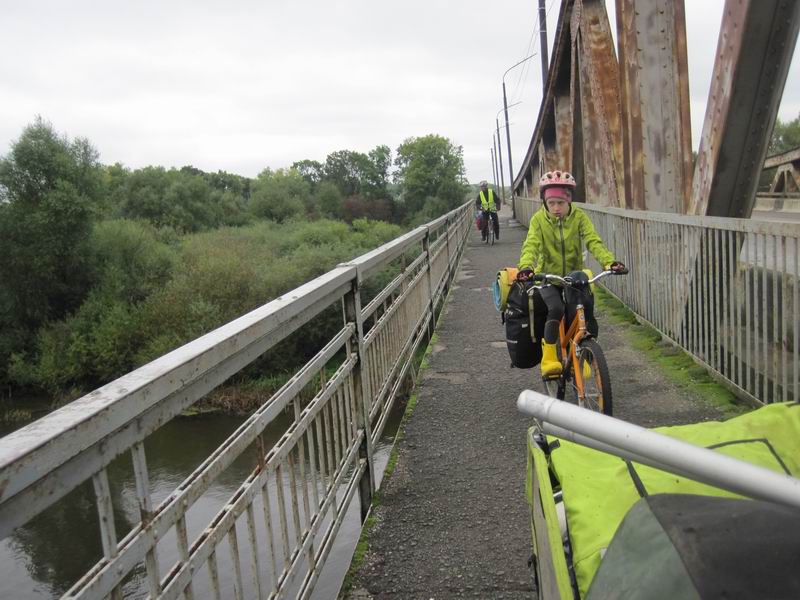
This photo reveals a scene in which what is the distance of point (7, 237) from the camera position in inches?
1277

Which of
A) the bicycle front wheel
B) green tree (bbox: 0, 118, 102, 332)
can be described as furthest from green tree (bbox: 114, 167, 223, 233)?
the bicycle front wheel

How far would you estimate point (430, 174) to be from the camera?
100 meters

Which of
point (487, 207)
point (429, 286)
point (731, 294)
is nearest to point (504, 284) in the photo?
point (731, 294)

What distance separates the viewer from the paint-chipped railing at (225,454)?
1172 millimetres

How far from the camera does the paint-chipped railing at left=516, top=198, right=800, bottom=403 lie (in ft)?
13.3

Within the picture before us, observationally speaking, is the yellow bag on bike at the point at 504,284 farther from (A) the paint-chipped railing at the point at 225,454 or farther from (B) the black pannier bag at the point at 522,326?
(A) the paint-chipped railing at the point at 225,454

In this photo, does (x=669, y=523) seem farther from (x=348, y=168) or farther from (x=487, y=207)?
(x=348, y=168)

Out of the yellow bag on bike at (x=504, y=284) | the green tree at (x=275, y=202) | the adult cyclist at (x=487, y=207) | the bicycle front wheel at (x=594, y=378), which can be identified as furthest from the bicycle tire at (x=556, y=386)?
the green tree at (x=275, y=202)

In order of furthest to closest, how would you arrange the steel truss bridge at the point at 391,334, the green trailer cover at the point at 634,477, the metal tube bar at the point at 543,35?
the metal tube bar at the point at 543,35 → the green trailer cover at the point at 634,477 → the steel truss bridge at the point at 391,334

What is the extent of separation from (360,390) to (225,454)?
185 centimetres

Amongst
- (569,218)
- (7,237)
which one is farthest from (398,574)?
(7,237)

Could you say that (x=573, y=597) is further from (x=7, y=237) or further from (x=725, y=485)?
(x=7, y=237)

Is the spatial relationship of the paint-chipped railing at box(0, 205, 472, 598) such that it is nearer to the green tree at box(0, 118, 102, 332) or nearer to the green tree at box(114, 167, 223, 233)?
the green tree at box(0, 118, 102, 332)

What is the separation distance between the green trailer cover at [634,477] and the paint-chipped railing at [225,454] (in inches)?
33.8
